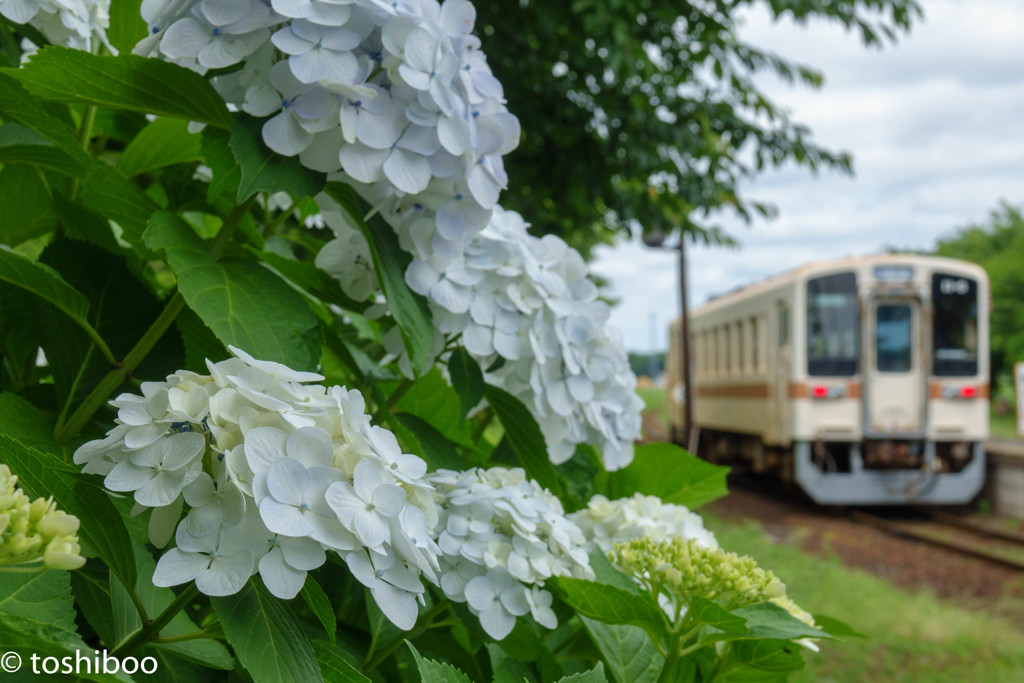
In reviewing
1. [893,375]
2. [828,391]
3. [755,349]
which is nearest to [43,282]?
[828,391]

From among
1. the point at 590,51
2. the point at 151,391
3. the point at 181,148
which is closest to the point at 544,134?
the point at 590,51

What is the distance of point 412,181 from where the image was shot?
2.59 feet

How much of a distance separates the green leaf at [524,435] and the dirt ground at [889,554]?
Result: 6662 millimetres

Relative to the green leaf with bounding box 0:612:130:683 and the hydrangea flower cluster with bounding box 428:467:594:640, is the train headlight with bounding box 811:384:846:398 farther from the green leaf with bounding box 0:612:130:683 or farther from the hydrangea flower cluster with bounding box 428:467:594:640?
the green leaf with bounding box 0:612:130:683

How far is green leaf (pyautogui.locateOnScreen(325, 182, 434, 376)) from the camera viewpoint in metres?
0.83

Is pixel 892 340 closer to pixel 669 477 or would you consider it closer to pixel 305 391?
pixel 669 477

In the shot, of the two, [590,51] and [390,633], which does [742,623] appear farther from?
[590,51]

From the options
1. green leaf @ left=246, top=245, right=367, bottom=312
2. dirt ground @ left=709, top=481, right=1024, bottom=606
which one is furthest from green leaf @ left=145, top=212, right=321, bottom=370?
dirt ground @ left=709, top=481, right=1024, bottom=606

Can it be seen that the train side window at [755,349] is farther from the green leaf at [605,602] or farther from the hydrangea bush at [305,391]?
the green leaf at [605,602]

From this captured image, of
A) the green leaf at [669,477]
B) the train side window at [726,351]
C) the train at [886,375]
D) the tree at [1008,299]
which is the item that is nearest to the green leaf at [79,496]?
the green leaf at [669,477]

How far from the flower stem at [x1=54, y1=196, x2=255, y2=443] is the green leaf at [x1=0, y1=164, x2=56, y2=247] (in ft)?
1.19

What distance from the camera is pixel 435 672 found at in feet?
2.10

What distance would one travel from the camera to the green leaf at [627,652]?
883 mm

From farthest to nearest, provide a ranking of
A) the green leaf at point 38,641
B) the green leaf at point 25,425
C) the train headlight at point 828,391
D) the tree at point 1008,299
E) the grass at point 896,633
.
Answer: the tree at point 1008,299
the train headlight at point 828,391
the grass at point 896,633
the green leaf at point 25,425
the green leaf at point 38,641
